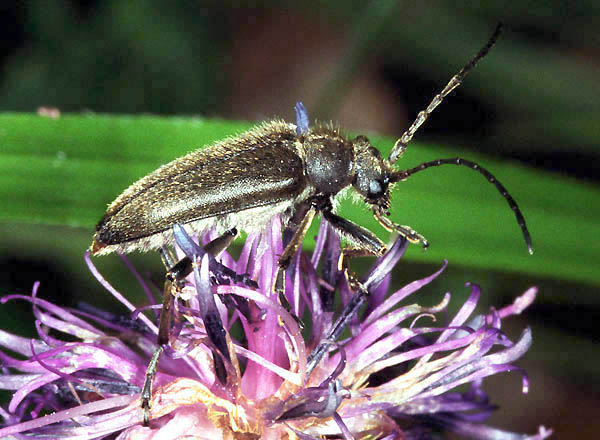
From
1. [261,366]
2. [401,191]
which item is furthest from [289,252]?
[401,191]

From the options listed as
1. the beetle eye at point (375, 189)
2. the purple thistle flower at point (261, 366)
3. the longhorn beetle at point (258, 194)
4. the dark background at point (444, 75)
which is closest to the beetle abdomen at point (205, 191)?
the longhorn beetle at point (258, 194)

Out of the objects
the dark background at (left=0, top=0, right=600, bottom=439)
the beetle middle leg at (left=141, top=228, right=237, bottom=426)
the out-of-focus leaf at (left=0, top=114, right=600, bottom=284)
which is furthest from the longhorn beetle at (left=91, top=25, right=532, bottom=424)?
the dark background at (left=0, top=0, right=600, bottom=439)

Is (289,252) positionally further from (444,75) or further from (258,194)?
(444,75)

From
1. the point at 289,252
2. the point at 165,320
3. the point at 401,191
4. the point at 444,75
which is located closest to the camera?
the point at 165,320

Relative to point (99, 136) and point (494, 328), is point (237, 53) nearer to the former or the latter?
point (99, 136)

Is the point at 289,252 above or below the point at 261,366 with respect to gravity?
above

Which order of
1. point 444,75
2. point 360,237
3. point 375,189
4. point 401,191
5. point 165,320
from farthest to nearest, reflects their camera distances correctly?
point 444,75 < point 401,191 < point 375,189 < point 360,237 < point 165,320

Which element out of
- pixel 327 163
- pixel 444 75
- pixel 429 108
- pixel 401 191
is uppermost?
pixel 444 75

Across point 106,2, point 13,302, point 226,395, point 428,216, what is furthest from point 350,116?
point 226,395
